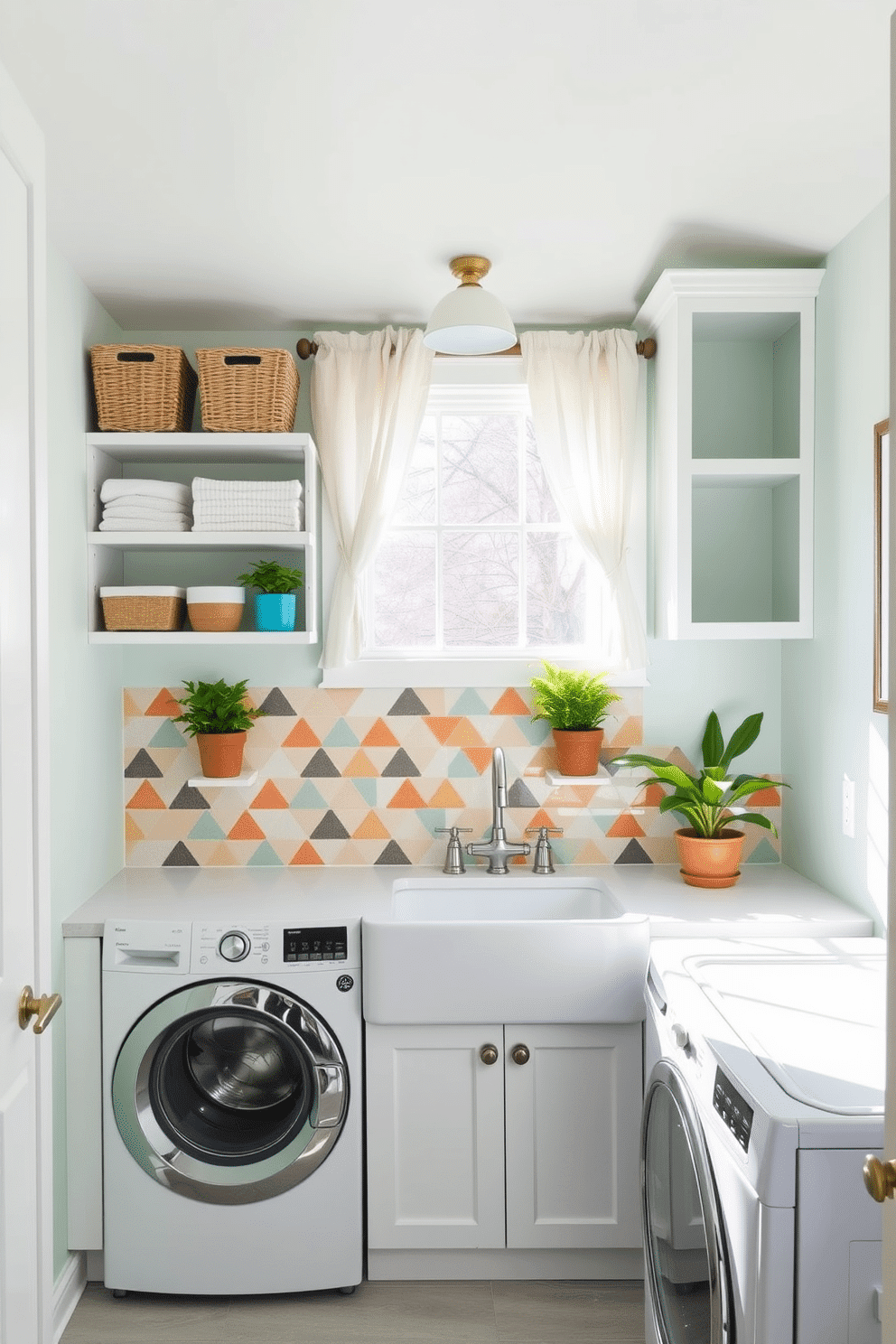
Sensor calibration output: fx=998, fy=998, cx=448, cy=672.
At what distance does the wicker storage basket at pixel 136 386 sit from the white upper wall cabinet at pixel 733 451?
1284 millimetres

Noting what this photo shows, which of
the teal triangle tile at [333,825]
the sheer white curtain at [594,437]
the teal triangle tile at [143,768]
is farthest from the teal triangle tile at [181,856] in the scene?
the sheer white curtain at [594,437]

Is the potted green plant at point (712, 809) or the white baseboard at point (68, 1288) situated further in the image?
the potted green plant at point (712, 809)

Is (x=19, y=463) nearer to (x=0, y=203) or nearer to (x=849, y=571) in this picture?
(x=0, y=203)

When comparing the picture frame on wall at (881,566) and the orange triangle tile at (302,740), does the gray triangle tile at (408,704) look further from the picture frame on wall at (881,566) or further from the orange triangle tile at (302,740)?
the picture frame on wall at (881,566)

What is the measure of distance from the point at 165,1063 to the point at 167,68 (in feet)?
6.81

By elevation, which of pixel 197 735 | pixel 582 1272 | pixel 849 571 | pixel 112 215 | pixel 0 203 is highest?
pixel 112 215

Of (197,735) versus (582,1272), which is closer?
(582,1272)

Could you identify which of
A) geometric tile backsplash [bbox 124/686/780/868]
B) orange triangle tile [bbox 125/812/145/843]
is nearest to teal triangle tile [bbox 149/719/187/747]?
geometric tile backsplash [bbox 124/686/780/868]

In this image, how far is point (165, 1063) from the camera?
2.37 metres

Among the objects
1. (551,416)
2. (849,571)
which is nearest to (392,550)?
(551,416)

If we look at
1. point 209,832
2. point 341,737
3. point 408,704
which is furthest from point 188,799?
point 408,704

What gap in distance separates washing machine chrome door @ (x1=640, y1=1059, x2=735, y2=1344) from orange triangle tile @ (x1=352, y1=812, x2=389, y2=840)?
1.11 m

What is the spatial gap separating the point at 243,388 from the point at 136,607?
64cm

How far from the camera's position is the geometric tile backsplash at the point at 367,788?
2939 mm
